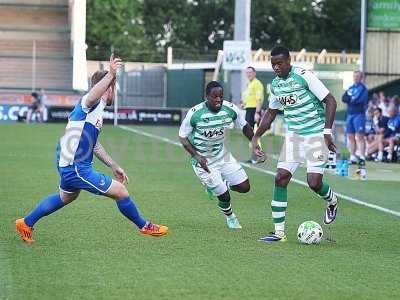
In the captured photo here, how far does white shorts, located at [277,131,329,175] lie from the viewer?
42.2 ft

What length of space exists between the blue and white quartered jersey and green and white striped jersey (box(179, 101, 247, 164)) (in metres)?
2.02

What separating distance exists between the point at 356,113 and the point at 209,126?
1315 cm

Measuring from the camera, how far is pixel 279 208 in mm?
12562

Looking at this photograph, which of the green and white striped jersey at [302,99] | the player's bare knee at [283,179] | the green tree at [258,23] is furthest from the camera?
the green tree at [258,23]

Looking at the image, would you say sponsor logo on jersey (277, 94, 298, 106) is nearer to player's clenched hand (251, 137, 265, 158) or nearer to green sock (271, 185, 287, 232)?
player's clenched hand (251, 137, 265, 158)

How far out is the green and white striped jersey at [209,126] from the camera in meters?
13.5

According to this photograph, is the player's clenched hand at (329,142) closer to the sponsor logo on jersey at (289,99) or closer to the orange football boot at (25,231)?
the sponsor logo on jersey at (289,99)

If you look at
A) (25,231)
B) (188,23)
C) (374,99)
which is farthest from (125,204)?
(188,23)

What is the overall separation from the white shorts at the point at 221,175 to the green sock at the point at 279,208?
45.9 inches

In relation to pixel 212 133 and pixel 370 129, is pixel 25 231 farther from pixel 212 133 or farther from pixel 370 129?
pixel 370 129

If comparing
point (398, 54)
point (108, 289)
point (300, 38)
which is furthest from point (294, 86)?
point (300, 38)

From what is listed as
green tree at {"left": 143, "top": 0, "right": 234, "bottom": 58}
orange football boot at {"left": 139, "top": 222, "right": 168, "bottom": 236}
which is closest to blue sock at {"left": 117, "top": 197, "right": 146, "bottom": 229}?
orange football boot at {"left": 139, "top": 222, "right": 168, "bottom": 236}

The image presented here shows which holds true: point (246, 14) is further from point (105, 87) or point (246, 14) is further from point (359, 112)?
point (105, 87)

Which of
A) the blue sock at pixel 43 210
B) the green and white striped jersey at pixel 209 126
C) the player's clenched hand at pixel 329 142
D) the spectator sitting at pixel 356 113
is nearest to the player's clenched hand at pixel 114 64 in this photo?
the blue sock at pixel 43 210
